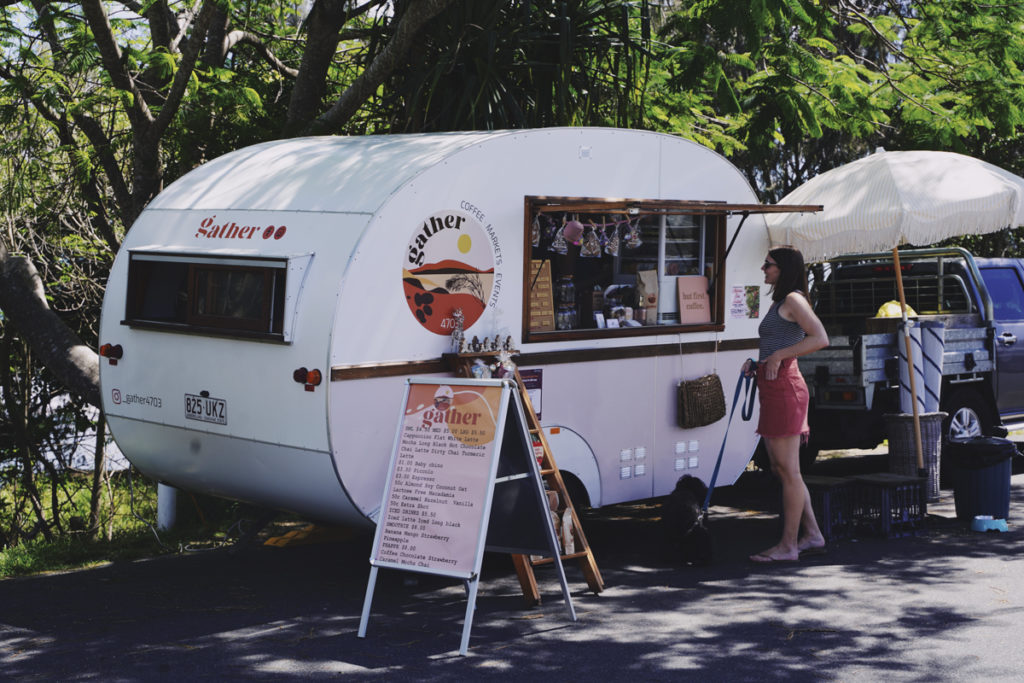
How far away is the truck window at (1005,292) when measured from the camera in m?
11.1

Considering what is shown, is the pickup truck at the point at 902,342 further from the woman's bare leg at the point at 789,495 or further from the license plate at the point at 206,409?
the license plate at the point at 206,409

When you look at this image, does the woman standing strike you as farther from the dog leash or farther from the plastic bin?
the plastic bin

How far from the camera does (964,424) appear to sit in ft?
34.6

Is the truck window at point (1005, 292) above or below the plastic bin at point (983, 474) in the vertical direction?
above

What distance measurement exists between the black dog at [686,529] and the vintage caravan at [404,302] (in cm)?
40

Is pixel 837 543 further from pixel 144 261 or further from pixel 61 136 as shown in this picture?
pixel 61 136

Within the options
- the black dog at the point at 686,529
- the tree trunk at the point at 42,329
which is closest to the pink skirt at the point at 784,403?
the black dog at the point at 686,529

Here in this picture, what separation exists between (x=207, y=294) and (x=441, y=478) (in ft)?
6.18

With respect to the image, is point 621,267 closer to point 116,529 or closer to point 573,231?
point 573,231

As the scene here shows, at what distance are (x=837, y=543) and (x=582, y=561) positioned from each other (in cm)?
220

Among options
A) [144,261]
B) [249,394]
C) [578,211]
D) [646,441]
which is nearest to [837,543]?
[646,441]

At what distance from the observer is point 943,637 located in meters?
6.13

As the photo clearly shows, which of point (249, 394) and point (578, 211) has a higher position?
point (578, 211)

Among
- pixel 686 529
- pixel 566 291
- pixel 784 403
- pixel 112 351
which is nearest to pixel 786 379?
pixel 784 403
